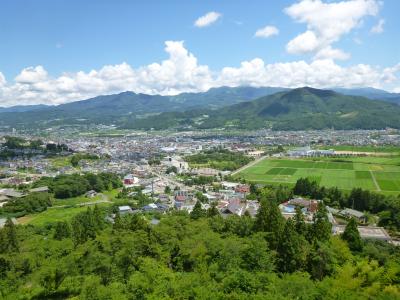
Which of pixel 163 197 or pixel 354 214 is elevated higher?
pixel 354 214

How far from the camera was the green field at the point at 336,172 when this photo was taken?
137 feet

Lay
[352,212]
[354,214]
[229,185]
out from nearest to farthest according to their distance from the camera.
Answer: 1. [354,214]
2. [352,212]
3. [229,185]

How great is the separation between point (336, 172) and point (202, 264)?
38787mm

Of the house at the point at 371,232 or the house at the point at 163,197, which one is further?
the house at the point at 163,197

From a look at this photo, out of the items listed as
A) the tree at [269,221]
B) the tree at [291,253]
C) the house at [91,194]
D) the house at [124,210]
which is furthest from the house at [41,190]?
the tree at [291,253]

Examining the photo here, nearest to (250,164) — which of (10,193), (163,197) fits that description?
(163,197)

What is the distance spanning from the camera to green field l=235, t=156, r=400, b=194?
4162 cm

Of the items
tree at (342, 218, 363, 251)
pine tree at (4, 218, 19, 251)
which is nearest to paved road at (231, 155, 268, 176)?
tree at (342, 218, 363, 251)

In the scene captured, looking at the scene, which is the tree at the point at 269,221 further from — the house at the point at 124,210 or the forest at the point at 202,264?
the house at the point at 124,210

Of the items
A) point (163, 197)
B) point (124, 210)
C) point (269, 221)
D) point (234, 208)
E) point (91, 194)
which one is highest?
point (269, 221)

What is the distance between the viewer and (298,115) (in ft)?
493

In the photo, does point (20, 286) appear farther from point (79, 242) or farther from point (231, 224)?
point (231, 224)

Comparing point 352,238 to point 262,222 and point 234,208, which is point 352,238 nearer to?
point 262,222

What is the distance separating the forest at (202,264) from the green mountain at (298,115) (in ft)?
368
